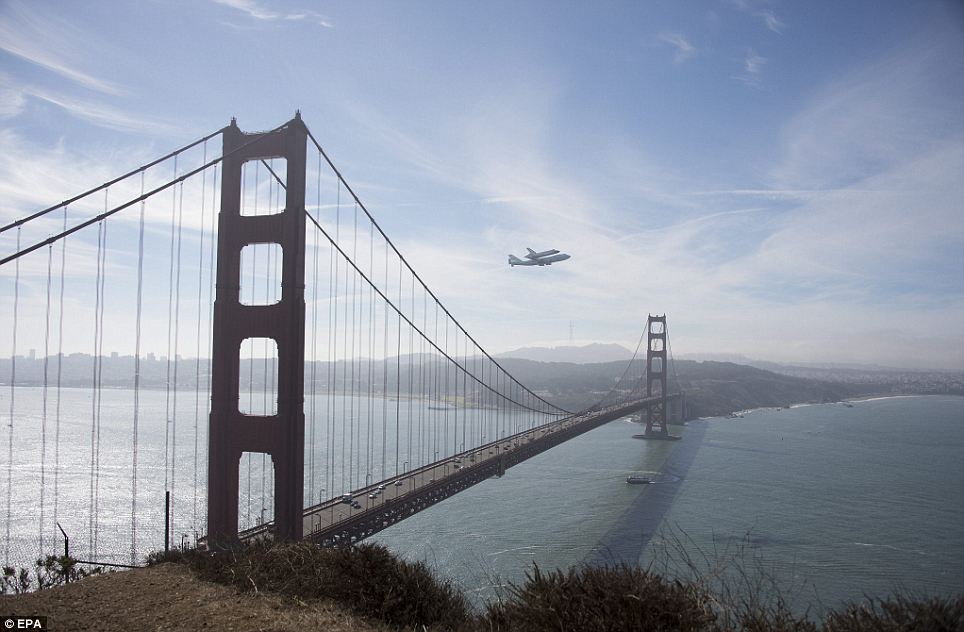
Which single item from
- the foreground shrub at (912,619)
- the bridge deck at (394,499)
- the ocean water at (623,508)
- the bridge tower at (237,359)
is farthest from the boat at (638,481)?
the foreground shrub at (912,619)

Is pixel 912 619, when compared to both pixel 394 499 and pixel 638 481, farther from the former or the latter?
pixel 638 481

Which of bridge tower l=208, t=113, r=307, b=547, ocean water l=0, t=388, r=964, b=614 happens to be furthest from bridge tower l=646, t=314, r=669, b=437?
bridge tower l=208, t=113, r=307, b=547

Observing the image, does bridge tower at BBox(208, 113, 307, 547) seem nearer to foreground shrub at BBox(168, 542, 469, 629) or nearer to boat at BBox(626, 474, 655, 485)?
foreground shrub at BBox(168, 542, 469, 629)

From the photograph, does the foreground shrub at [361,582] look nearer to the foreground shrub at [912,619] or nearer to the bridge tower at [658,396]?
the foreground shrub at [912,619]

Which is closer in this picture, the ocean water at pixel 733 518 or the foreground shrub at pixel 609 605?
the foreground shrub at pixel 609 605

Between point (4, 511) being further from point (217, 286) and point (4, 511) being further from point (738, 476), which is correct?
point (738, 476)

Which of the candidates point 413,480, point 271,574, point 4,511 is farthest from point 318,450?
point 271,574
